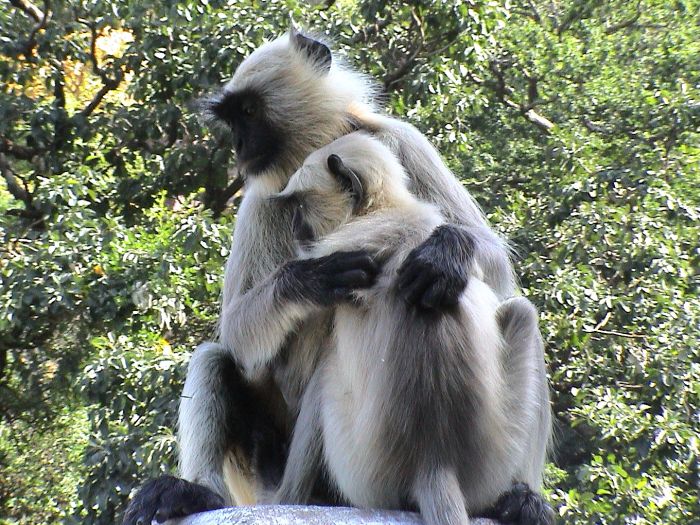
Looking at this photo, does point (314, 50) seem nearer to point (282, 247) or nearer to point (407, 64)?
point (282, 247)

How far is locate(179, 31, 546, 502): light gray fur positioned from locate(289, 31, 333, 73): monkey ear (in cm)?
3

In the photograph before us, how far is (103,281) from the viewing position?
566 cm

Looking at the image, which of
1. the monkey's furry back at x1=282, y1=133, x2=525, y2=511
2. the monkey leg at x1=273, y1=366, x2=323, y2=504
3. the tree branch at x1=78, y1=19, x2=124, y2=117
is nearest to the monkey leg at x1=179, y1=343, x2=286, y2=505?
the monkey leg at x1=273, y1=366, x2=323, y2=504

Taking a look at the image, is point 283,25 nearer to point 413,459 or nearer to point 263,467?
point 263,467

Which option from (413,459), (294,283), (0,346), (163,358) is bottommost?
(0,346)

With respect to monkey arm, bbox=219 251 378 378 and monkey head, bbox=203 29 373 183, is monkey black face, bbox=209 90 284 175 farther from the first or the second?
monkey arm, bbox=219 251 378 378

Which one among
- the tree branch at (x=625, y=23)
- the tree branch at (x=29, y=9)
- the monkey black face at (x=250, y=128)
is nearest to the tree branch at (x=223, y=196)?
the tree branch at (x=29, y=9)

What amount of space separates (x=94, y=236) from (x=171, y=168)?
152 centimetres

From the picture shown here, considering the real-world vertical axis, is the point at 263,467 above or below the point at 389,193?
below

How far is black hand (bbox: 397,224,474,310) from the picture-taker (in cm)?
241

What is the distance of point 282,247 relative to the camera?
3186 millimetres

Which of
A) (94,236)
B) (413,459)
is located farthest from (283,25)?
(413,459)

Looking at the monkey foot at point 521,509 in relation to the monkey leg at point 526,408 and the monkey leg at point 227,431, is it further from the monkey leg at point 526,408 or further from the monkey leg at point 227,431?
the monkey leg at point 227,431

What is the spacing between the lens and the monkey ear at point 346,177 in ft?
8.82
